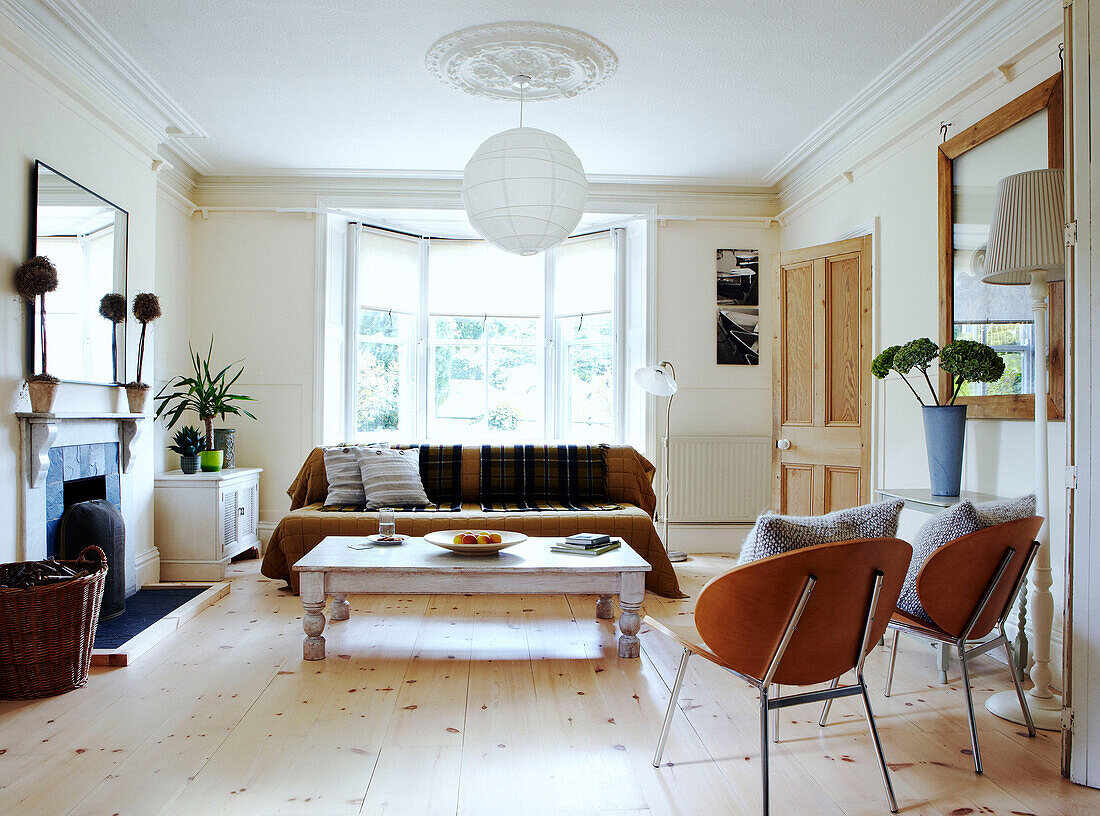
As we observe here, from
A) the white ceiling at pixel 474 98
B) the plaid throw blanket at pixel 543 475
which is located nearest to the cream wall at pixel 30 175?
the white ceiling at pixel 474 98

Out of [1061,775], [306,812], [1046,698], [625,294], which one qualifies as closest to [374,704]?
[306,812]

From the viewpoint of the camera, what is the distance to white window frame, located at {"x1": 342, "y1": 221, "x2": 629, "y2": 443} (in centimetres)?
571

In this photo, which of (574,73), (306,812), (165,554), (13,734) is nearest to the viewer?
(306,812)

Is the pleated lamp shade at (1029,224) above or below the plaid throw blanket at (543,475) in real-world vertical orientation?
above

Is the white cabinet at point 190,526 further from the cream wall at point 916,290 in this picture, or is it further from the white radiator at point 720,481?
the cream wall at point 916,290

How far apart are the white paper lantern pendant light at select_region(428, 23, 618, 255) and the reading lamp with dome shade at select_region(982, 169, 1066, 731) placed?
157 centimetres

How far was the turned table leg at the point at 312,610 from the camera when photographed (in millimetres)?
3047

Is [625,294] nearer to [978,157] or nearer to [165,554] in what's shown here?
[978,157]

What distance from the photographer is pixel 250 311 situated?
5.42 metres

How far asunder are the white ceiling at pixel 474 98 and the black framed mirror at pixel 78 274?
776 millimetres

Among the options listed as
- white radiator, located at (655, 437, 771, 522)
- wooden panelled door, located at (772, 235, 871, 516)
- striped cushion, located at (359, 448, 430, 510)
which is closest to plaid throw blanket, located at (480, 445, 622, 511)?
striped cushion, located at (359, 448, 430, 510)

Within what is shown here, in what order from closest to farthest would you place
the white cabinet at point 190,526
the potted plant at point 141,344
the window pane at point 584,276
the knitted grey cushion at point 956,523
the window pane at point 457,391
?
the knitted grey cushion at point 956,523 < the potted plant at point 141,344 < the white cabinet at point 190,526 < the window pane at point 584,276 < the window pane at point 457,391

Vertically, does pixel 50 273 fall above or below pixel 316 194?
below

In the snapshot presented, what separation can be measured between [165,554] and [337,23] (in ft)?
9.97
